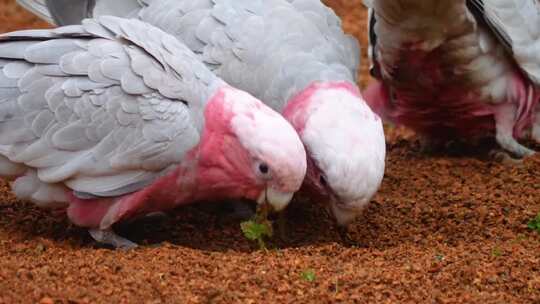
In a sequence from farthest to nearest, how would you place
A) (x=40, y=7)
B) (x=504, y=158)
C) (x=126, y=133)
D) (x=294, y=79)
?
(x=504, y=158)
(x=40, y=7)
(x=294, y=79)
(x=126, y=133)

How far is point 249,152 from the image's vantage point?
5062 millimetres

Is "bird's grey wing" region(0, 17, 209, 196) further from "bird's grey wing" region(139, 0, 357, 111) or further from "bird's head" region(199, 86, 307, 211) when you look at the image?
"bird's grey wing" region(139, 0, 357, 111)

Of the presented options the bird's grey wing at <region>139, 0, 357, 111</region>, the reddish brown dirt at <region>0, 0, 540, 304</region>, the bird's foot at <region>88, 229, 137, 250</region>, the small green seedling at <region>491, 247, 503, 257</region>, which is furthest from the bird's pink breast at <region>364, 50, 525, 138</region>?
the bird's foot at <region>88, 229, 137, 250</region>

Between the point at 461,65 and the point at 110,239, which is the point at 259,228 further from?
the point at 461,65

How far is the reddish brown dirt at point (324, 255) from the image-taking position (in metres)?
4.39

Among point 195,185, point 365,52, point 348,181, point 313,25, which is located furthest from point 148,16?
point 365,52

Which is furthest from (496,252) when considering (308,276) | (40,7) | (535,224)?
(40,7)

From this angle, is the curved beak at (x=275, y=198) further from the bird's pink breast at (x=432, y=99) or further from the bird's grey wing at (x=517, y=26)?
the bird's grey wing at (x=517, y=26)

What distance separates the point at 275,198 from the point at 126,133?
33.1 inches

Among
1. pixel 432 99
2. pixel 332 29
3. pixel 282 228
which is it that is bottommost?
pixel 432 99

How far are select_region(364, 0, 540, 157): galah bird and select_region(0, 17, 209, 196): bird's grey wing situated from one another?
1.74 m

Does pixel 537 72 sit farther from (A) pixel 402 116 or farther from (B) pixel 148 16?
(B) pixel 148 16

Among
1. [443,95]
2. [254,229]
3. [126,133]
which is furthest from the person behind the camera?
[443,95]

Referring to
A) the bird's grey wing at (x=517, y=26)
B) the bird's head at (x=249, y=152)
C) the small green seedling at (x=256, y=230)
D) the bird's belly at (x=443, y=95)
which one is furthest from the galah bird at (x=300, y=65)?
the bird's grey wing at (x=517, y=26)
